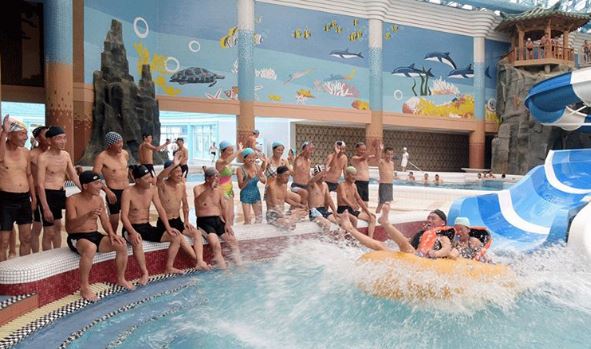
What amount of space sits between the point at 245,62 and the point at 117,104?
512 centimetres

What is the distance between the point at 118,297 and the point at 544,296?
3520 mm

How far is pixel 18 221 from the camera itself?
3.84 m

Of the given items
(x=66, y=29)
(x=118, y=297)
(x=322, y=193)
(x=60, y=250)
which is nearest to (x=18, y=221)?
(x=60, y=250)

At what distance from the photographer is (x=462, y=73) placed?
2150cm

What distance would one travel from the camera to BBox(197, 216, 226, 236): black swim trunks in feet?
15.4

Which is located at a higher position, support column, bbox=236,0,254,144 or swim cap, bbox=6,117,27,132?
support column, bbox=236,0,254,144

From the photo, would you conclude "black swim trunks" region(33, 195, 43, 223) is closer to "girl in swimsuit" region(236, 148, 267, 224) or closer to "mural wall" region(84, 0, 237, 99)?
"girl in swimsuit" region(236, 148, 267, 224)

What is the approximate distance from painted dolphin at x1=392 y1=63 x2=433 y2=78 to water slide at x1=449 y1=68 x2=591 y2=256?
12.6 m

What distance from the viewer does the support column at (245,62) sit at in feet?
55.2

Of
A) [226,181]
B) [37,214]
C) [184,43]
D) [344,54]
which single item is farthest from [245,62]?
[37,214]

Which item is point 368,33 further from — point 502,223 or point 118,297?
point 118,297

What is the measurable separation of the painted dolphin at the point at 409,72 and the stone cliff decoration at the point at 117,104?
10787 mm

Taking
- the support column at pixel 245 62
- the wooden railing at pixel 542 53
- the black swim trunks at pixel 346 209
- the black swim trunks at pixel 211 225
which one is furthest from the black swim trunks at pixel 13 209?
the wooden railing at pixel 542 53

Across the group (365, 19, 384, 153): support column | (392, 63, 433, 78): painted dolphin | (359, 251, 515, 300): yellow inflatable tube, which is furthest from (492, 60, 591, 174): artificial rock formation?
(359, 251, 515, 300): yellow inflatable tube
